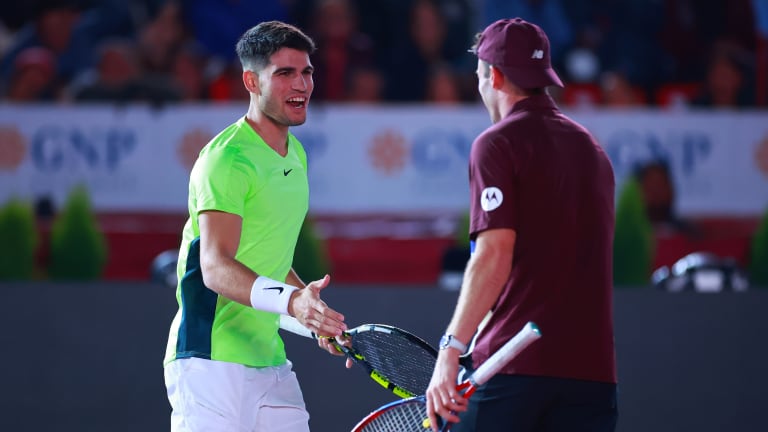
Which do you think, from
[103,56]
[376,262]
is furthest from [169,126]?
[376,262]

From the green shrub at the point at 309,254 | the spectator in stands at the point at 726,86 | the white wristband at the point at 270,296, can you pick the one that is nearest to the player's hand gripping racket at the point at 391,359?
the white wristband at the point at 270,296

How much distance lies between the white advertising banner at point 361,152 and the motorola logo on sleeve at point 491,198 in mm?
5313

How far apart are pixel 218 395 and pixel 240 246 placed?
457mm

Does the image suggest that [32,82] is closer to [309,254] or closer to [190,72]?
[190,72]

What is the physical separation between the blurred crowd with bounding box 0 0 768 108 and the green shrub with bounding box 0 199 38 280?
1.27m

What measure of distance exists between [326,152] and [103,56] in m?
1.80

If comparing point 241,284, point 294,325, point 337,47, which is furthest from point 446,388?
point 337,47

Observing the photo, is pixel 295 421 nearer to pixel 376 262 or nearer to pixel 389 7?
pixel 376 262

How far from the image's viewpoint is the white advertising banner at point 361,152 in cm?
828

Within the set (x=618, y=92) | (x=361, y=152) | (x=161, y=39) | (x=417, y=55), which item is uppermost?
(x=161, y=39)

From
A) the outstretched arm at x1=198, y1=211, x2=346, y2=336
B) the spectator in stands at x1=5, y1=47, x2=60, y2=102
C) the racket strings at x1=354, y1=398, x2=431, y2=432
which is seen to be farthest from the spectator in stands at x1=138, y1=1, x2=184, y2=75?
the racket strings at x1=354, y1=398, x2=431, y2=432

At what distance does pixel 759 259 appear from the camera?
7762 millimetres

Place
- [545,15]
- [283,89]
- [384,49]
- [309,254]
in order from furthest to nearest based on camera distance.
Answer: [545,15] → [384,49] → [309,254] → [283,89]

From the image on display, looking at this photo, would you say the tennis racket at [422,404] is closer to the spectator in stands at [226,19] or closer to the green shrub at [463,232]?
the green shrub at [463,232]
